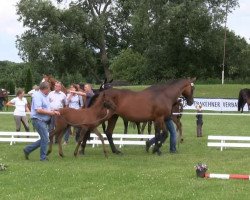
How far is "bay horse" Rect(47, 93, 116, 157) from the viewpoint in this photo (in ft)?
42.8

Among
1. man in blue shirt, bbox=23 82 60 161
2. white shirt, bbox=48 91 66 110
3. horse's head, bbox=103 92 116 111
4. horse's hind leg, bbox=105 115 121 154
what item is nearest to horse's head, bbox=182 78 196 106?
horse's hind leg, bbox=105 115 121 154

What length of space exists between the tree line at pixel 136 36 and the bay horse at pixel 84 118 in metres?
31.4

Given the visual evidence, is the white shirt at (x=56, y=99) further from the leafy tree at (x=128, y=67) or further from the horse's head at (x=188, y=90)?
the leafy tree at (x=128, y=67)

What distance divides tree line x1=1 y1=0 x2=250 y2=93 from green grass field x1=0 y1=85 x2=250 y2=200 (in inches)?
1211

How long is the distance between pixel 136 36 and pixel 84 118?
42105 mm

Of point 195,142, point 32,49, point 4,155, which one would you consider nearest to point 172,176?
point 4,155

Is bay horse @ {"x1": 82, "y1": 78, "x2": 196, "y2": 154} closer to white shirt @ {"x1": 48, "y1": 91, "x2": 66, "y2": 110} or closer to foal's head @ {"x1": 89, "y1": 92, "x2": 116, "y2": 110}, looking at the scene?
foal's head @ {"x1": 89, "y1": 92, "x2": 116, "y2": 110}

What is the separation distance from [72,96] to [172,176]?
699cm

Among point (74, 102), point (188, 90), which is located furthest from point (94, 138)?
point (188, 90)

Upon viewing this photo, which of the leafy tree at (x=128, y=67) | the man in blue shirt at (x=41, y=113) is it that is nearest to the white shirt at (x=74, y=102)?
the man in blue shirt at (x=41, y=113)

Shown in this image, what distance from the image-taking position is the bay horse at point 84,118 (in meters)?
13.0

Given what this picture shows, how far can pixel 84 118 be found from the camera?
13.1m

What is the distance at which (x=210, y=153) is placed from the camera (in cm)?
1362

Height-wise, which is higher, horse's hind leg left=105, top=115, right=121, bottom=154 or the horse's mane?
the horse's mane
